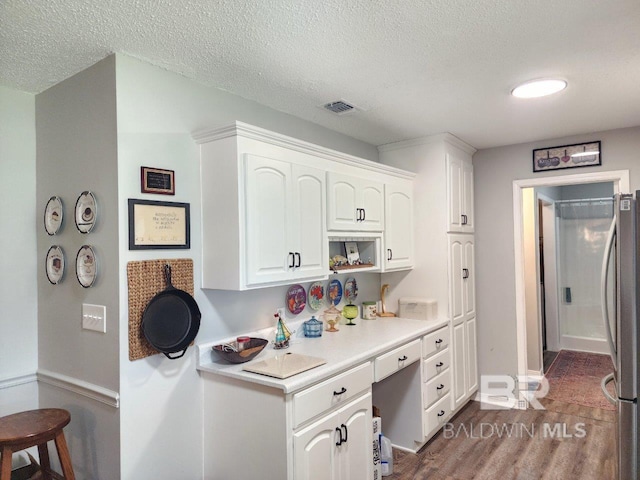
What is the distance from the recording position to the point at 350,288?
3.40 m

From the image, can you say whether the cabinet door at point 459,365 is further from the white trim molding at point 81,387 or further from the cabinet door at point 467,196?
the white trim molding at point 81,387

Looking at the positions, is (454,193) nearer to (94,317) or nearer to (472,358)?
(472,358)

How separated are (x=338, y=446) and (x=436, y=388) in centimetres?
129

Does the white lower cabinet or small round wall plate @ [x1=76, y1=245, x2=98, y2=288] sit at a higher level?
small round wall plate @ [x1=76, y1=245, x2=98, y2=288]

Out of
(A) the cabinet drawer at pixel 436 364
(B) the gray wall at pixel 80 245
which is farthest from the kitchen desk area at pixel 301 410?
(B) the gray wall at pixel 80 245

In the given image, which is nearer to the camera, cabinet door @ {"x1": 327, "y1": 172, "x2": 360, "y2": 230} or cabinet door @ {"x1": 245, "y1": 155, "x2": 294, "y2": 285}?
cabinet door @ {"x1": 245, "y1": 155, "x2": 294, "y2": 285}

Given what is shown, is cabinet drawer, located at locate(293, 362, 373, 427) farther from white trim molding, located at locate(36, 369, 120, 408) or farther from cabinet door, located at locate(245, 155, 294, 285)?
white trim molding, located at locate(36, 369, 120, 408)

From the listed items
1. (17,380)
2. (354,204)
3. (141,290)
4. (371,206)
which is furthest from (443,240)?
(17,380)

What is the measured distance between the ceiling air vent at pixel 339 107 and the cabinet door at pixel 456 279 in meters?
1.43

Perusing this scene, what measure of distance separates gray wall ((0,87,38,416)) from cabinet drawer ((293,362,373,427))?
1543 mm

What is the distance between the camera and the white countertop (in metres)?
1.97

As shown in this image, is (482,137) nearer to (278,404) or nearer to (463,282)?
(463,282)

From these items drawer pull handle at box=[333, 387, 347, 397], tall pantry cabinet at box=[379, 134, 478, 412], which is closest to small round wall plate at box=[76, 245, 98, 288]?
drawer pull handle at box=[333, 387, 347, 397]

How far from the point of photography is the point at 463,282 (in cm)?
369
